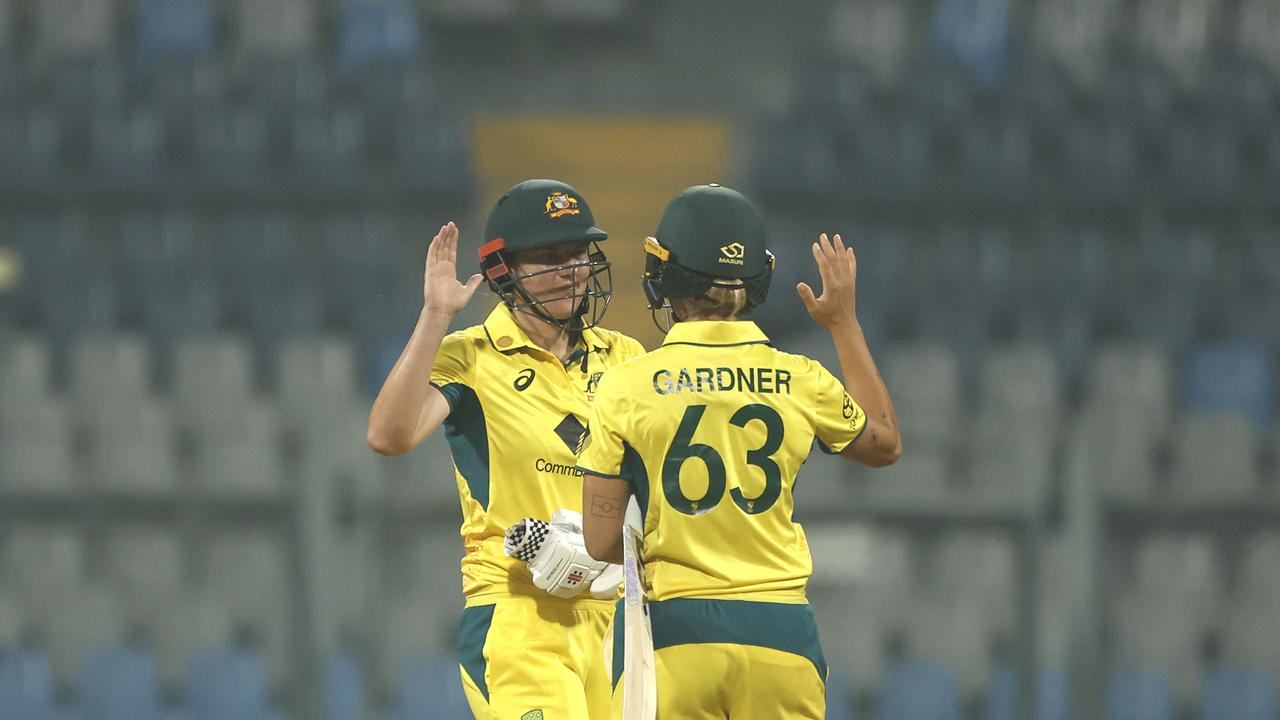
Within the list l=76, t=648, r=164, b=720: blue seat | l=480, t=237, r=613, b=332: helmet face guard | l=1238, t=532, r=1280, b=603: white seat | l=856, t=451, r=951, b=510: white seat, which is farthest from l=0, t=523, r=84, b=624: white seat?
l=1238, t=532, r=1280, b=603: white seat

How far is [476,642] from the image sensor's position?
11.6 feet

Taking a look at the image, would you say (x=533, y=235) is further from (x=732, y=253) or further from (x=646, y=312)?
(x=646, y=312)

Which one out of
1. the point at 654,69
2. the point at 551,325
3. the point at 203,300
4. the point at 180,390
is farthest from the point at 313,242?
the point at 551,325

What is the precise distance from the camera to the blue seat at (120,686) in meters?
7.36

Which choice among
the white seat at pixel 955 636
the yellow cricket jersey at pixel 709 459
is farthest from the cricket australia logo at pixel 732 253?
the white seat at pixel 955 636

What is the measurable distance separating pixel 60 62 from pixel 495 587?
7.92 metres

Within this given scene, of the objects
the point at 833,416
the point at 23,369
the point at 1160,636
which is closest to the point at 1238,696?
the point at 1160,636

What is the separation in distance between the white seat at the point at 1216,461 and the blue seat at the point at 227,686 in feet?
15.5

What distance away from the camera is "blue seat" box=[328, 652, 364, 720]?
241 inches

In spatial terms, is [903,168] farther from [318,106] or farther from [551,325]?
[551,325]

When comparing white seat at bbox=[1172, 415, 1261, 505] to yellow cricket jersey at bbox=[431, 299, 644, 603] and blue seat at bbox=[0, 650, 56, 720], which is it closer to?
yellow cricket jersey at bbox=[431, 299, 644, 603]

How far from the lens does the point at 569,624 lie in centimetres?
355

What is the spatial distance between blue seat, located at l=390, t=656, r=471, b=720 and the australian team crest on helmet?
11.4 feet

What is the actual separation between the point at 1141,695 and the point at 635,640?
492 centimetres
